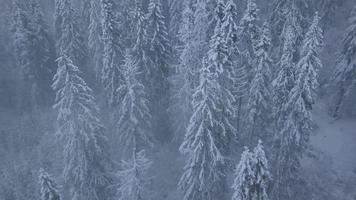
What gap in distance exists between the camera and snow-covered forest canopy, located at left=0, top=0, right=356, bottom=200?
2217 cm

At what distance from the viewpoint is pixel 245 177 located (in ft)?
55.6

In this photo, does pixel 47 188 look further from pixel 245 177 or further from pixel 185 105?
pixel 185 105

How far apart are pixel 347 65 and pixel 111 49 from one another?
2236cm

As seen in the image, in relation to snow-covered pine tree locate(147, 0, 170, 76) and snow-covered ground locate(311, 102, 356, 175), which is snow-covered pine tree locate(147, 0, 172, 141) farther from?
snow-covered ground locate(311, 102, 356, 175)

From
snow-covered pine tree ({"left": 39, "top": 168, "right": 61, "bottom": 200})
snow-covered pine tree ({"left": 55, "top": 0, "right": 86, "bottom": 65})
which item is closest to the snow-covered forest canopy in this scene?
snow-covered pine tree ({"left": 39, "top": 168, "right": 61, "bottom": 200})

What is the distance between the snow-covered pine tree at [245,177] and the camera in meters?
16.6

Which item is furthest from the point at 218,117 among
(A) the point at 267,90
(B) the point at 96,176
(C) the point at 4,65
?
(C) the point at 4,65

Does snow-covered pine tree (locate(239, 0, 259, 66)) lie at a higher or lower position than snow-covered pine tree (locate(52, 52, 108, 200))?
higher

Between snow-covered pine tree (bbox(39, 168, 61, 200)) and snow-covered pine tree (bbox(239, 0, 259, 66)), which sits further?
snow-covered pine tree (bbox(239, 0, 259, 66))

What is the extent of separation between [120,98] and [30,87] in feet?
70.5

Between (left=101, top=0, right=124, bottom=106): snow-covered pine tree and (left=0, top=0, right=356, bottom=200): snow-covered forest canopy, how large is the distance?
4.4 inches

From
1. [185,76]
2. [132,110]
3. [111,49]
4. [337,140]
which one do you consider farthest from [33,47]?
[337,140]

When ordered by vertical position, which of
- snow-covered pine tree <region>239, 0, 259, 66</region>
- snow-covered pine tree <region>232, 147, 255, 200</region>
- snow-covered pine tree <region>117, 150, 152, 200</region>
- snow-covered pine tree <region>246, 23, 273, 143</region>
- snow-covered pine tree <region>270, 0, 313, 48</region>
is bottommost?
snow-covered pine tree <region>117, 150, 152, 200</region>

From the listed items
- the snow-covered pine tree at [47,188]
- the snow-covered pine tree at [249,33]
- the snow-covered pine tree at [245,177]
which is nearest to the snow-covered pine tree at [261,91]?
the snow-covered pine tree at [249,33]
